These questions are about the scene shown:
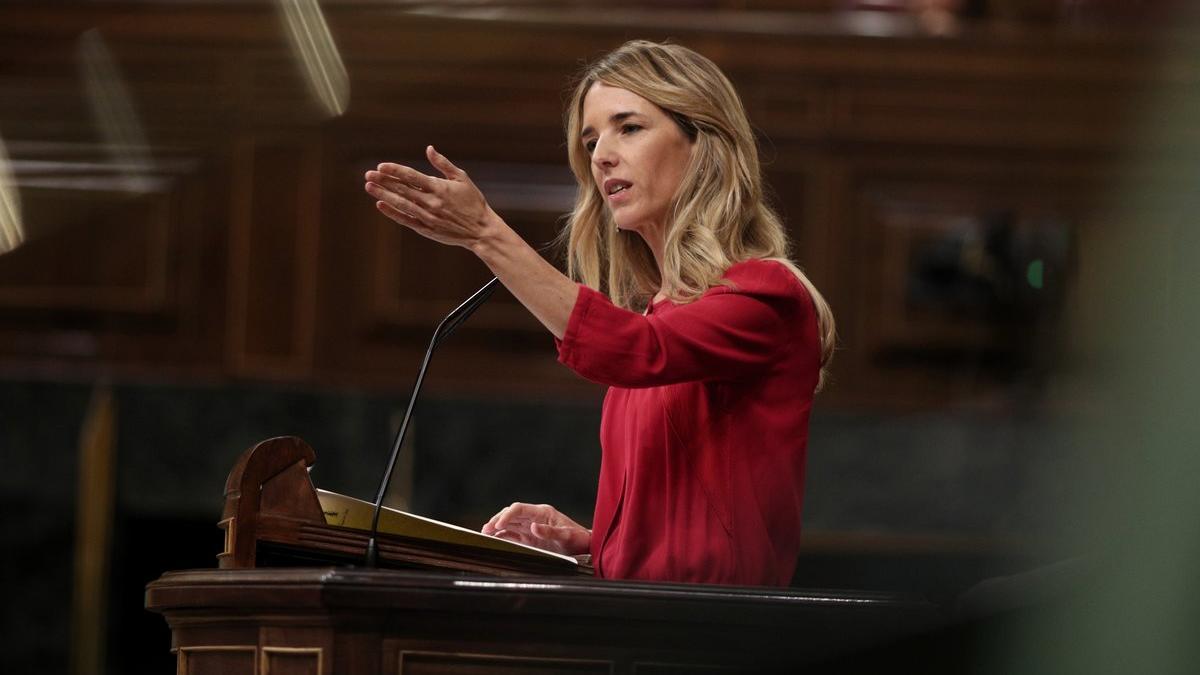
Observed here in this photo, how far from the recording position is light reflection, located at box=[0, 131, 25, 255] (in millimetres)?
3543

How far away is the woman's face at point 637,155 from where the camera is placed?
67.3 inches

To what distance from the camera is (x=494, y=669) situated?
4.01ft

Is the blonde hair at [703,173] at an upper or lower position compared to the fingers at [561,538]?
upper

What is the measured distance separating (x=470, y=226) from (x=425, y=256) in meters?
2.14

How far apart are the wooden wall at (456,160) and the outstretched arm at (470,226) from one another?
197 cm

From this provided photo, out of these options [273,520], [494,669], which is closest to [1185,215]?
[494,669]

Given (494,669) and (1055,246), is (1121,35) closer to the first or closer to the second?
(1055,246)

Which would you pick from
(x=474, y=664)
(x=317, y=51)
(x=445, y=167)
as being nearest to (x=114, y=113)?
(x=317, y=51)

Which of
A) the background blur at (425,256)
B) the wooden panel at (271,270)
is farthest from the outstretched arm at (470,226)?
the wooden panel at (271,270)

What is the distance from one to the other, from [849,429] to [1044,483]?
293 centimetres

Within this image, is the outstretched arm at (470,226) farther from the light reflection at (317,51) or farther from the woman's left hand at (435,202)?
the light reflection at (317,51)

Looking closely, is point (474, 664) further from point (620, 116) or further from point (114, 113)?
point (114, 113)

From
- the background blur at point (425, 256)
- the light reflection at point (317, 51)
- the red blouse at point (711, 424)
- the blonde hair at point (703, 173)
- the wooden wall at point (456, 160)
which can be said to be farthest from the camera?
the light reflection at point (317, 51)

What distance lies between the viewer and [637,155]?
1.71 meters
